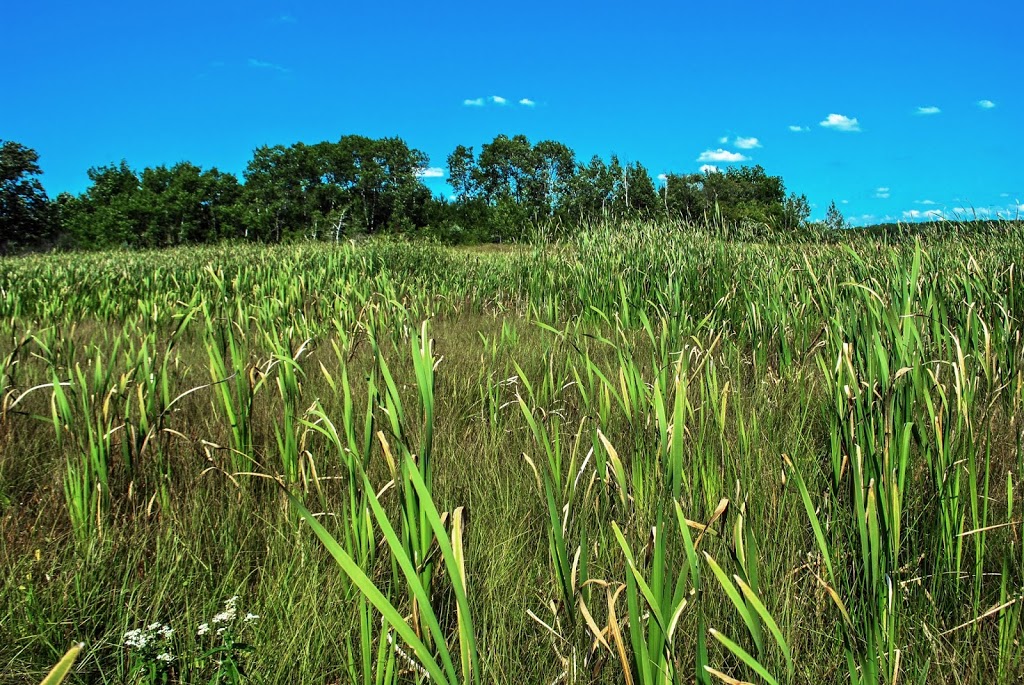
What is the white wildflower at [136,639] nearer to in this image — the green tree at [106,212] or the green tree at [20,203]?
the green tree at [106,212]

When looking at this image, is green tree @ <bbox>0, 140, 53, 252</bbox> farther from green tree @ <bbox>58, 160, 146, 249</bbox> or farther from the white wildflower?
the white wildflower

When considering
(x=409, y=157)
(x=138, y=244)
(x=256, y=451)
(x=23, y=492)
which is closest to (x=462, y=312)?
(x=256, y=451)

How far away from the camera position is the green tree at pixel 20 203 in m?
45.1

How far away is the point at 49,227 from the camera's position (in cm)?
4791

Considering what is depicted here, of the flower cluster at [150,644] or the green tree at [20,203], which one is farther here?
the green tree at [20,203]

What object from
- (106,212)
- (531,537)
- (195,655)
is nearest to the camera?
(195,655)

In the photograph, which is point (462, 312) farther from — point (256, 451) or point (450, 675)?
point (450, 675)

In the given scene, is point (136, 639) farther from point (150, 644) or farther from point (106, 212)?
point (106, 212)

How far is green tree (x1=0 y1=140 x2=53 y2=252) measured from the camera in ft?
148

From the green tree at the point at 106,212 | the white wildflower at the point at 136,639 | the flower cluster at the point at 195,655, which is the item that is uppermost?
the green tree at the point at 106,212

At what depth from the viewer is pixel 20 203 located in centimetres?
4584

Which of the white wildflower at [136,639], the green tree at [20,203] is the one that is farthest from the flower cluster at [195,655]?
the green tree at [20,203]

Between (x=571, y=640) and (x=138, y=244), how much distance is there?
160 ft

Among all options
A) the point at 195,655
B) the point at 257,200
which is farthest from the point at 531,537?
the point at 257,200
